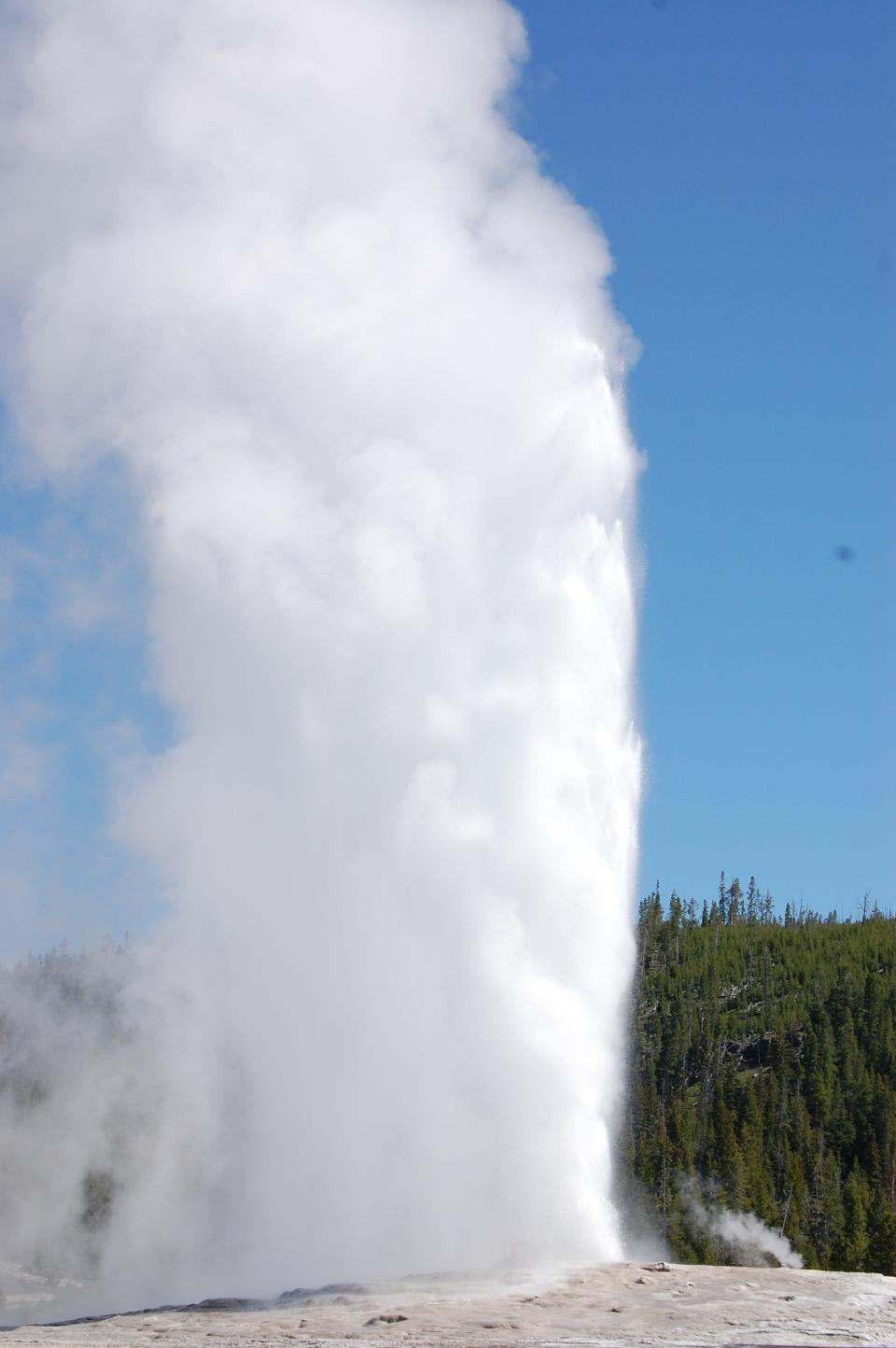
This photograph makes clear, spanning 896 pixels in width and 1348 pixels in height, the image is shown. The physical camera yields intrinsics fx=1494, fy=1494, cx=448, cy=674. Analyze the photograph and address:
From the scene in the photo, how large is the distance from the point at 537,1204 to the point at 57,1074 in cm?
3981

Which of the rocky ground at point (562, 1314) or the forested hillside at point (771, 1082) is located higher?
the forested hillside at point (771, 1082)

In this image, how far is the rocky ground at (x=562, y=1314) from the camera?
605 inches

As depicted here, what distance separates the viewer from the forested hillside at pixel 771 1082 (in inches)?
2339

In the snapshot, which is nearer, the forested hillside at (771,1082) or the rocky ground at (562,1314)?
the rocky ground at (562,1314)

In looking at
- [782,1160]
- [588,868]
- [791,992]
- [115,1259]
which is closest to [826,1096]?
[782,1160]

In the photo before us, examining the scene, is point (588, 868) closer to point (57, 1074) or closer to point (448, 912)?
point (448, 912)

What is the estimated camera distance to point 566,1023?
22.7m

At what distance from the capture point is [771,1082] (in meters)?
78.6

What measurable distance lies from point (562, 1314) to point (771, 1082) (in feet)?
216

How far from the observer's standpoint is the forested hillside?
59.4 m

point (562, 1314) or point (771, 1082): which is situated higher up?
point (771, 1082)

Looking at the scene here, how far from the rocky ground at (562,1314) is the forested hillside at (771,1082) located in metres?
32.3

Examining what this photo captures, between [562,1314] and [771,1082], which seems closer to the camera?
[562,1314]

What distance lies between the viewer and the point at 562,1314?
53.7 feet
